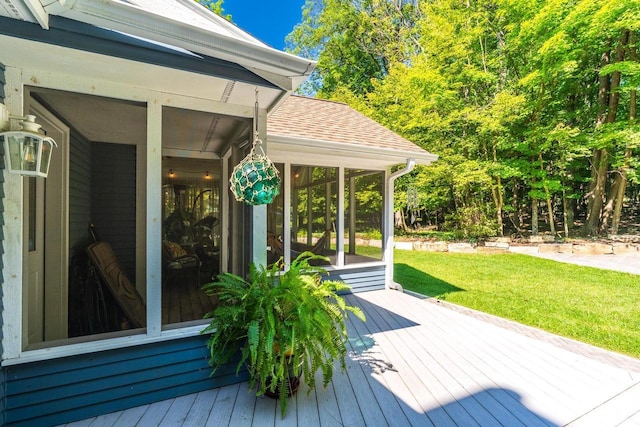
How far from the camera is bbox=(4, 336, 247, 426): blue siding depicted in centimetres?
196

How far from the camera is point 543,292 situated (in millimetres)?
5441

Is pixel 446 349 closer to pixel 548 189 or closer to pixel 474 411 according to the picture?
pixel 474 411

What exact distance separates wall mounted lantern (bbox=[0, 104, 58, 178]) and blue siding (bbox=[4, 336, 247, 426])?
1.25 m

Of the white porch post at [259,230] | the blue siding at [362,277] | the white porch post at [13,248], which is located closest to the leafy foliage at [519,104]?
the blue siding at [362,277]

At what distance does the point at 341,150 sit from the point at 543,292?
4439 mm

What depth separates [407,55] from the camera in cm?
1438

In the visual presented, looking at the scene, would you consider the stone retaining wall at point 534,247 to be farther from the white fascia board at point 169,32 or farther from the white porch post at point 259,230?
the white fascia board at point 169,32

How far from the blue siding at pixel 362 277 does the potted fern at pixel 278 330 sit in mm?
2900

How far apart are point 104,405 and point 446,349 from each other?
3060mm

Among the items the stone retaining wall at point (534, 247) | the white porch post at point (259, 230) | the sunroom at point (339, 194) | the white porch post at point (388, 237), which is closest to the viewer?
the white porch post at point (259, 230)

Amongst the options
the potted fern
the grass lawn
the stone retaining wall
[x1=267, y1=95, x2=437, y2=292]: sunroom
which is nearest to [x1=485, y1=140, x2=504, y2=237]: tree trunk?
the stone retaining wall

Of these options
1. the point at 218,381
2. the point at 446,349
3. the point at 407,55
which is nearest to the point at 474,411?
the point at 446,349

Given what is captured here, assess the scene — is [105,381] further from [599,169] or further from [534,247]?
[599,169]

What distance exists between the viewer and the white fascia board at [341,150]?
3.99 m
